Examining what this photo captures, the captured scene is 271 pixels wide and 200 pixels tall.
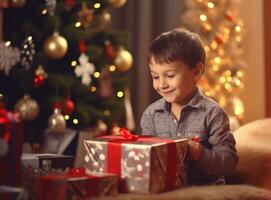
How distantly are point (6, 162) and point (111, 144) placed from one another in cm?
28

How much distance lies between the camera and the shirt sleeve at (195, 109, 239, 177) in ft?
5.57

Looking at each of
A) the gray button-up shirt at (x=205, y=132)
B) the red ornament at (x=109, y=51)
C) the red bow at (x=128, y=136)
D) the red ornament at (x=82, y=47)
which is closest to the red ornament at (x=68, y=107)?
Result: the red ornament at (x=82, y=47)

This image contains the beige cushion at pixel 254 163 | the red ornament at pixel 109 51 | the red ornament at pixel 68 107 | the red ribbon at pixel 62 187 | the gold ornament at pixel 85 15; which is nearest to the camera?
the red ribbon at pixel 62 187

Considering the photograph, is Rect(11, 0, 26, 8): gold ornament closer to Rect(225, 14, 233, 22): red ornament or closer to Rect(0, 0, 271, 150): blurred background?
Rect(0, 0, 271, 150): blurred background

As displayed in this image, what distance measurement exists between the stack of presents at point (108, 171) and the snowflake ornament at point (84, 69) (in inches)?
51.5

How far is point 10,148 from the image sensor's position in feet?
4.87

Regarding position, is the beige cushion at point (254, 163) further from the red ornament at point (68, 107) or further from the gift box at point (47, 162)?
the red ornament at point (68, 107)

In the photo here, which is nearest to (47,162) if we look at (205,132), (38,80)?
(205,132)

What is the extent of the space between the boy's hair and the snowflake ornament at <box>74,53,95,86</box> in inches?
46.8

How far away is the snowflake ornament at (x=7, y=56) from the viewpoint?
2.59 m

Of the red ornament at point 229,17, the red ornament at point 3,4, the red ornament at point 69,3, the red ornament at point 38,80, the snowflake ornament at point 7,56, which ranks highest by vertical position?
the red ornament at point 229,17

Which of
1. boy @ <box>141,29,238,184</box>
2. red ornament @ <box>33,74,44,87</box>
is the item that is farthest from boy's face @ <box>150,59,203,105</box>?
red ornament @ <box>33,74,44,87</box>

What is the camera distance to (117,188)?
5.16 ft

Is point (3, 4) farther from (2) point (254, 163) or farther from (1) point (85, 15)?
(2) point (254, 163)
